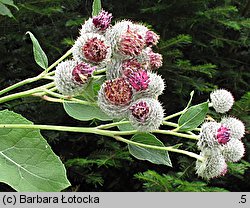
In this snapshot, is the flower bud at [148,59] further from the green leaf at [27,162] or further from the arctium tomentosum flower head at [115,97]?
the green leaf at [27,162]

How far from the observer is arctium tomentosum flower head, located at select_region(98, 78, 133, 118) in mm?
955

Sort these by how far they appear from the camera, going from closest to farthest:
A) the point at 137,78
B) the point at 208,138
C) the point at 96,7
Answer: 1. the point at 137,78
2. the point at 208,138
3. the point at 96,7

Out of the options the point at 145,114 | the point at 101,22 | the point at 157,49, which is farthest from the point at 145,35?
the point at 157,49

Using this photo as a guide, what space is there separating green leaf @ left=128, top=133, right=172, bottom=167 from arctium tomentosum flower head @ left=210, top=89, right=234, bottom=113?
0.93 ft

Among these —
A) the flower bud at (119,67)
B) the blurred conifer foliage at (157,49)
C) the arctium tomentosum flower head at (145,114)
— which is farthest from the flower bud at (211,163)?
the blurred conifer foliage at (157,49)

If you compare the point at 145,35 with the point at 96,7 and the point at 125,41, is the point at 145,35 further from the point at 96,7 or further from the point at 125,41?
the point at 96,7

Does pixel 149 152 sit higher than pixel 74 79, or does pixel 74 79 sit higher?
pixel 74 79

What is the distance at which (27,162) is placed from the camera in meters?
1.01

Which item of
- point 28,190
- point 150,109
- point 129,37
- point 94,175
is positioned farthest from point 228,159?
point 94,175

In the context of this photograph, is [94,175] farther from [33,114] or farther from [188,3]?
[188,3]

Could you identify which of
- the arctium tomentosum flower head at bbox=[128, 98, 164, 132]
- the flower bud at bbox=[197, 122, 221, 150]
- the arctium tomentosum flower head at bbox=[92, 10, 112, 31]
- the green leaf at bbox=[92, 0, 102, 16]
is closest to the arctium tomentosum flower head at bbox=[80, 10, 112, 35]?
the arctium tomentosum flower head at bbox=[92, 10, 112, 31]

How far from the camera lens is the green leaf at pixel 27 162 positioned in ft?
3.18

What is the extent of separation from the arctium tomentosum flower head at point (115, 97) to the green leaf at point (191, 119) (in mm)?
152

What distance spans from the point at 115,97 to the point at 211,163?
11.8 inches
